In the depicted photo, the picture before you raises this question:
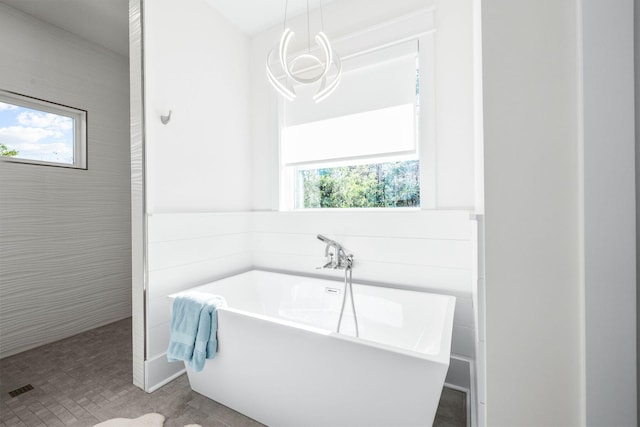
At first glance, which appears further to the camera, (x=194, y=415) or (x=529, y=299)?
(x=194, y=415)

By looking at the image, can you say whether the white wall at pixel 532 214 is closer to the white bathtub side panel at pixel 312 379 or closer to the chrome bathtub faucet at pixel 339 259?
the white bathtub side panel at pixel 312 379

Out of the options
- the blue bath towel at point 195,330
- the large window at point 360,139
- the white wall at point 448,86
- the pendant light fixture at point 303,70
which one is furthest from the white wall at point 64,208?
the white wall at point 448,86

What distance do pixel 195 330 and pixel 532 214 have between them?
65.3 inches

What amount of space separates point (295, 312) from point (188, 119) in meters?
1.74

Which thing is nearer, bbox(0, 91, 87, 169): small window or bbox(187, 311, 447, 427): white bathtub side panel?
bbox(187, 311, 447, 427): white bathtub side panel

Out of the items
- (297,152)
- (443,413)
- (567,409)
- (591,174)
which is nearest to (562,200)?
(591,174)

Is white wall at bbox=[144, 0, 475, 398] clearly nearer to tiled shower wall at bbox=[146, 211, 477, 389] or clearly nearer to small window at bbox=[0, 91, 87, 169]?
tiled shower wall at bbox=[146, 211, 477, 389]

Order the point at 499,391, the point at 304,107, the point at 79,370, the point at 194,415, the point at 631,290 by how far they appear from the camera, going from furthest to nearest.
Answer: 1. the point at 304,107
2. the point at 79,370
3. the point at 194,415
4. the point at 499,391
5. the point at 631,290

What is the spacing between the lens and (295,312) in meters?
2.22

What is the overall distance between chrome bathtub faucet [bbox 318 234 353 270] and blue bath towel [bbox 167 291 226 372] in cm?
85

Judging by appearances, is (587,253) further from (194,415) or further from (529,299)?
(194,415)

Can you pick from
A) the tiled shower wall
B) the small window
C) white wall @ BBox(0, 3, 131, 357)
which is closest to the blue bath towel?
the tiled shower wall

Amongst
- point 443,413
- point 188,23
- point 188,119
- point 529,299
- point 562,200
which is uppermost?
point 188,23

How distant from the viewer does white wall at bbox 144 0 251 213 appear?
192 centimetres
